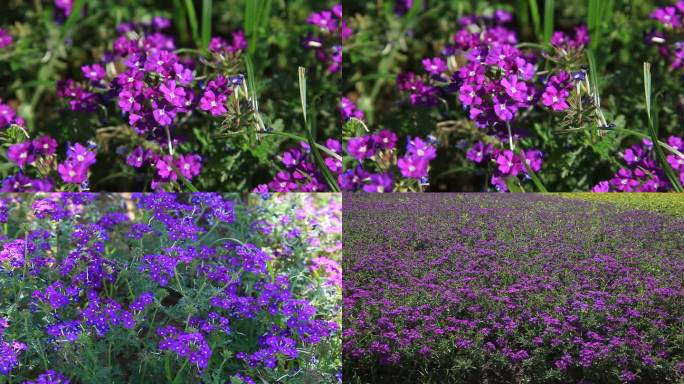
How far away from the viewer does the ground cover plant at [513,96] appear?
3.71m

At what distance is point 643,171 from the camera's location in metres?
3.66

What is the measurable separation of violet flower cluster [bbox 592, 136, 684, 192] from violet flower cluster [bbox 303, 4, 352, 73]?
1.46 m

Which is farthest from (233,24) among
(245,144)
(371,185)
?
(371,185)

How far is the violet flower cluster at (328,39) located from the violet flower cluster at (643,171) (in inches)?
57.5

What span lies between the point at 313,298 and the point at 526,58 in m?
1.65

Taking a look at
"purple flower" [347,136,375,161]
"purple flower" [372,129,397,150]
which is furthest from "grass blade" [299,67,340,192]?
"purple flower" [372,129,397,150]

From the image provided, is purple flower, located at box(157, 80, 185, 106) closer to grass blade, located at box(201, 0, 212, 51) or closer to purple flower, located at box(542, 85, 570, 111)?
grass blade, located at box(201, 0, 212, 51)

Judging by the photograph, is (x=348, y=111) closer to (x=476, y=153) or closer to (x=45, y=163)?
(x=476, y=153)

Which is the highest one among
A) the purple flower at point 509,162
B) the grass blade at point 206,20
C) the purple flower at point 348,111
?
the grass blade at point 206,20

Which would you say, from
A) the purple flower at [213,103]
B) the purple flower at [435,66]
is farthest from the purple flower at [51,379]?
the purple flower at [435,66]

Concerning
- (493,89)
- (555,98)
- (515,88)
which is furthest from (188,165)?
(555,98)

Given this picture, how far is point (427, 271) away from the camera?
334 cm

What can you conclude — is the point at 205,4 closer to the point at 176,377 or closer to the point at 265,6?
the point at 265,6

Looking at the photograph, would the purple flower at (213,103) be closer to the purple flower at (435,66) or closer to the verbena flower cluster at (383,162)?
the verbena flower cluster at (383,162)
